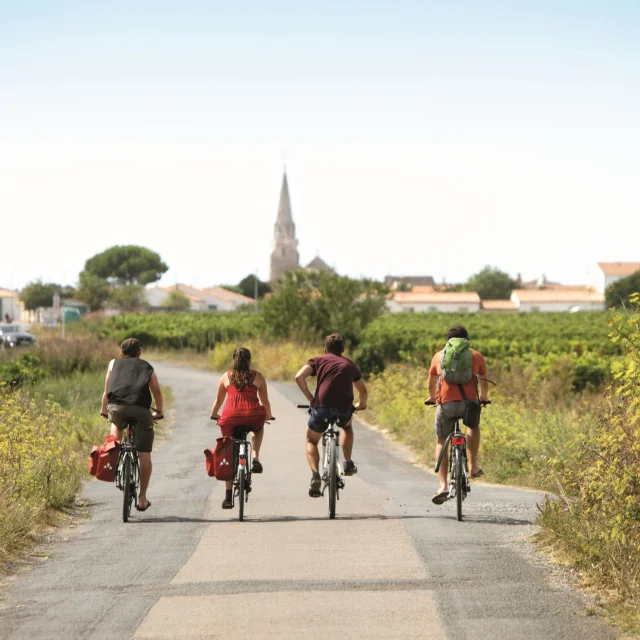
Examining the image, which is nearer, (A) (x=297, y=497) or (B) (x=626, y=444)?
→ (B) (x=626, y=444)

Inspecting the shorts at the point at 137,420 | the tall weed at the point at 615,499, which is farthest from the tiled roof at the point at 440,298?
the tall weed at the point at 615,499

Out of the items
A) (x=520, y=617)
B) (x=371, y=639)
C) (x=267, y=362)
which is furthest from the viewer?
(x=267, y=362)

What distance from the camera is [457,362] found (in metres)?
10.3

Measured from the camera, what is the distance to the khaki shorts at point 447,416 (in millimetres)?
10383

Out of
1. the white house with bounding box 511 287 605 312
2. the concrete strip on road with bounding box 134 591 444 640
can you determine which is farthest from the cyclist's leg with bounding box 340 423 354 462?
Answer: the white house with bounding box 511 287 605 312

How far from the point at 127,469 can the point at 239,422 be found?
1.14m

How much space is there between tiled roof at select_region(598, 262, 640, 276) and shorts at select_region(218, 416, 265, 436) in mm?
152705

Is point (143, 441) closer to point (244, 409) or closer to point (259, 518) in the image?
point (244, 409)

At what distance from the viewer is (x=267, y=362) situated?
39.2m

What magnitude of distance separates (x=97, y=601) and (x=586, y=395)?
60.2ft

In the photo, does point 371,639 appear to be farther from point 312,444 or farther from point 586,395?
point 586,395

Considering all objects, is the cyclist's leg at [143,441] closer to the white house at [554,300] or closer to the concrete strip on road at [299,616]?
the concrete strip on road at [299,616]

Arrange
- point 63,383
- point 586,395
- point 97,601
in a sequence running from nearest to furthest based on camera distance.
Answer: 1. point 97,601
2. point 586,395
3. point 63,383

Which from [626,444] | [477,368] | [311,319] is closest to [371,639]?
[626,444]
